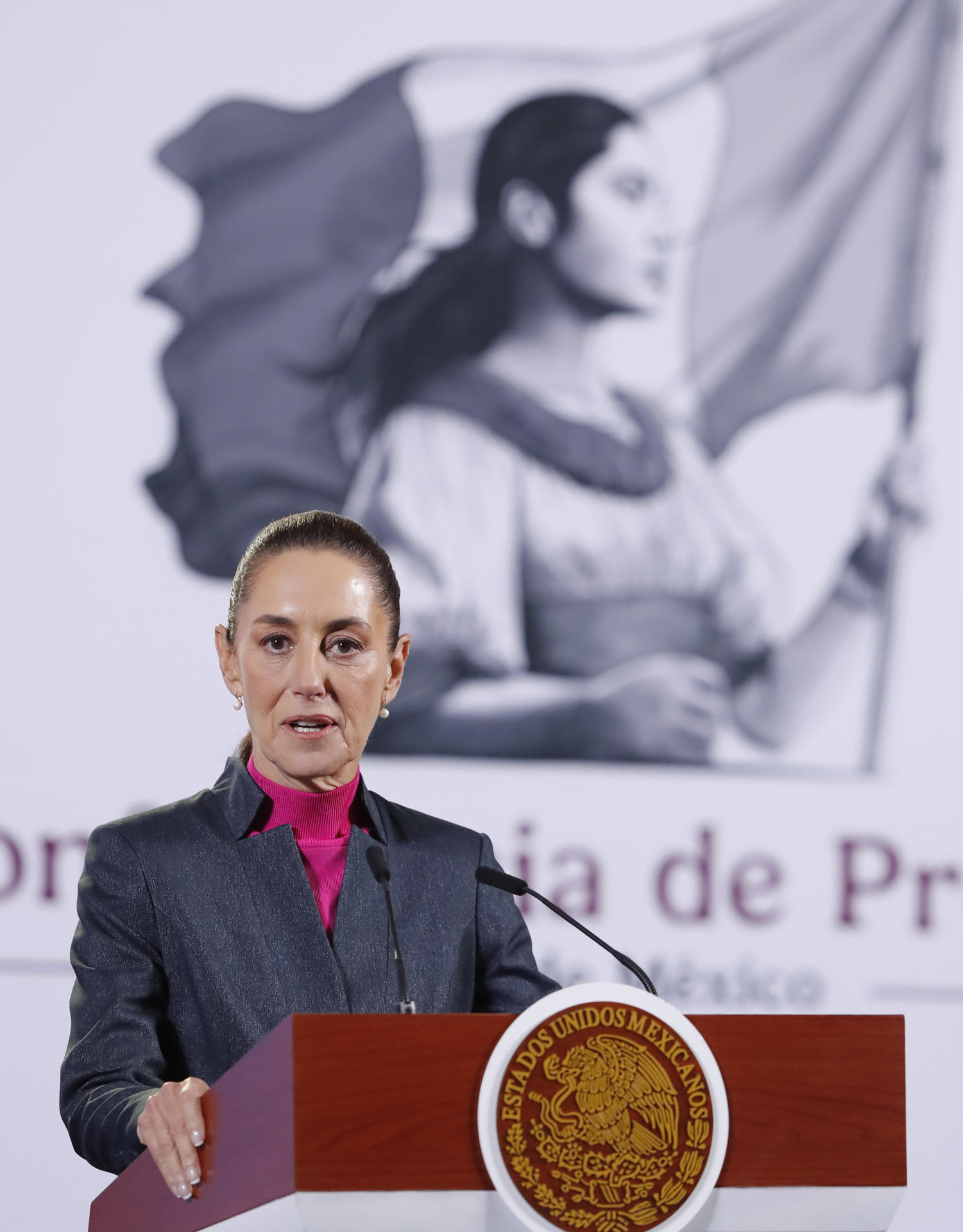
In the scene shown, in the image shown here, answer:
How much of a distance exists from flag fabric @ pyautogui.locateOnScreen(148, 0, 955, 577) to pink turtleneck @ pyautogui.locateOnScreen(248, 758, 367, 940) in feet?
5.30

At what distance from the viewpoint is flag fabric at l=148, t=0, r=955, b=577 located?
3.59 m

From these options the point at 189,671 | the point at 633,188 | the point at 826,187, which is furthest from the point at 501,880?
the point at 826,187

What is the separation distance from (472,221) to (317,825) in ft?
6.92

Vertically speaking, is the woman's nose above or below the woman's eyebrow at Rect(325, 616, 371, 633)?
below

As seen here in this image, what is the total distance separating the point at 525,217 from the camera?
3705mm

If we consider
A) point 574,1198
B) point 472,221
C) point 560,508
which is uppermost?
point 472,221

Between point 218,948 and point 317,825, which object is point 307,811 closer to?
point 317,825

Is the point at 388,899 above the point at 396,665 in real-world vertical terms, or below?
below

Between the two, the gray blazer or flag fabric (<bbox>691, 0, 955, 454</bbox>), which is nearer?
the gray blazer

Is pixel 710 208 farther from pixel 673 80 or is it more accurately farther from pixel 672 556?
pixel 672 556

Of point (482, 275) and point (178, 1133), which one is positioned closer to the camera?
point (178, 1133)

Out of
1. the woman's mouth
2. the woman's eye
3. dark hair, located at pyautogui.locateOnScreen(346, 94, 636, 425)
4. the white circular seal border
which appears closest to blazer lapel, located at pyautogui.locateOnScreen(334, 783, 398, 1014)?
the woman's mouth

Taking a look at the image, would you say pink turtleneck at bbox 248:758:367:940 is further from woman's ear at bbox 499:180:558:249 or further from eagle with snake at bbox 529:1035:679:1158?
woman's ear at bbox 499:180:558:249

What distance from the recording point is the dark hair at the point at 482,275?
3650 millimetres
